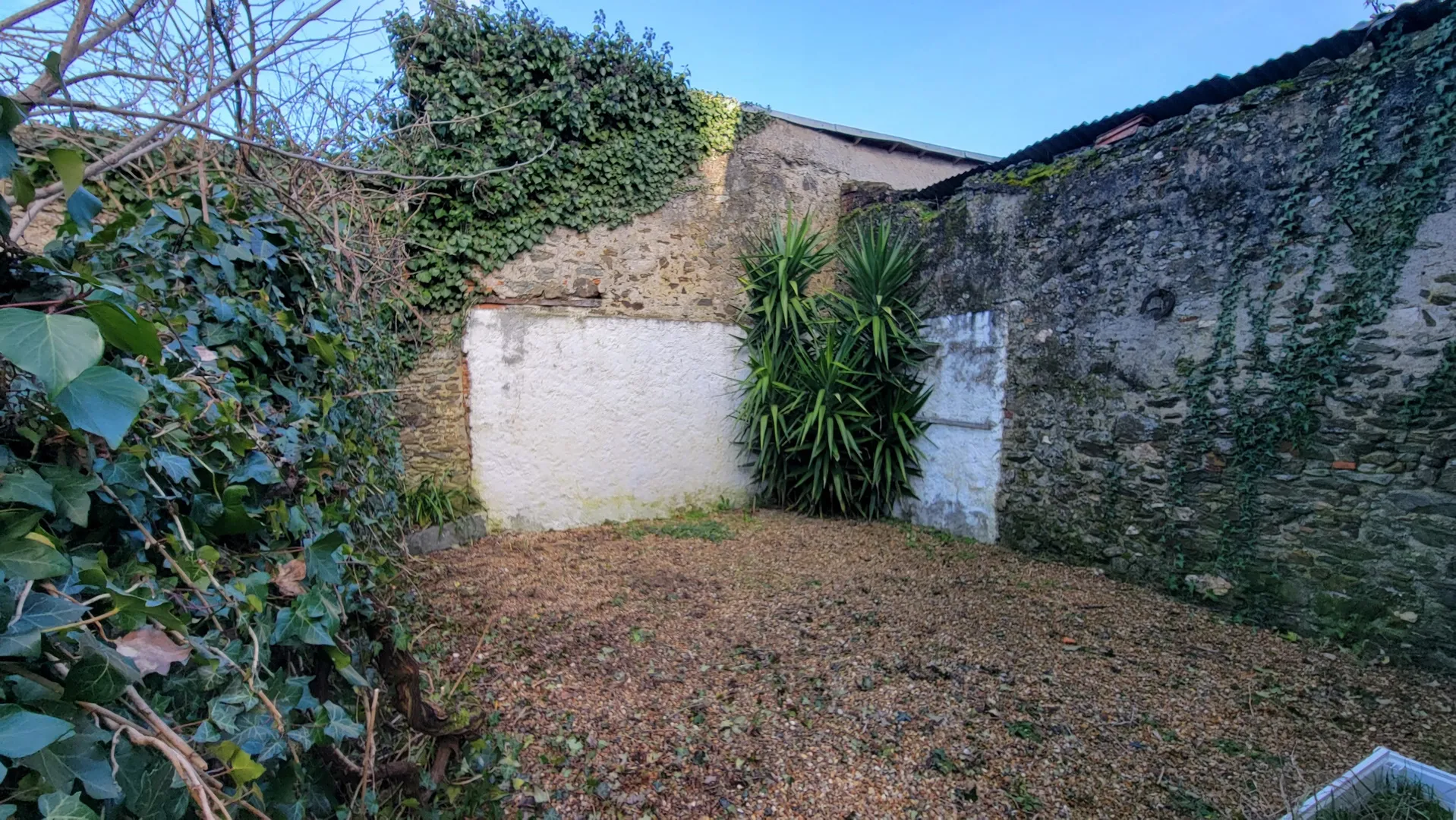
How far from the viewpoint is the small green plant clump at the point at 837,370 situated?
4941 millimetres

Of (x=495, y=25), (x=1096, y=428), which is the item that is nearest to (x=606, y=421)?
(x=495, y=25)

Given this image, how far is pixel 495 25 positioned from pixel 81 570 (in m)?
4.85

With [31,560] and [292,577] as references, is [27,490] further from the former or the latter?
[292,577]

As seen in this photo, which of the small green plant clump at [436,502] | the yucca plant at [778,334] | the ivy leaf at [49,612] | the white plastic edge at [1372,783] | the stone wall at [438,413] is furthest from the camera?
the yucca plant at [778,334]

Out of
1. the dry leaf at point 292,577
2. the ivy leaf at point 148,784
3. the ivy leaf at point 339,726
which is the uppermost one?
the dry leaf at point 292,577

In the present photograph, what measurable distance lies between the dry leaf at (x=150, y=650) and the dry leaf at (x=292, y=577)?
0.32 meters

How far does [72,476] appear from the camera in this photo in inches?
30.4

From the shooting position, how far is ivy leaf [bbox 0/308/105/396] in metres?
0.58

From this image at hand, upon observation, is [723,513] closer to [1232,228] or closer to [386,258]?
[386,258]

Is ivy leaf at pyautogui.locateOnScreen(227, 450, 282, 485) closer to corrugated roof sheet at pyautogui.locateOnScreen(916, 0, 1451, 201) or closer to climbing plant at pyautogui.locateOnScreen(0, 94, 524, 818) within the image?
climbing plant at pyautogui.locateOnScreen(0, 94, 524, 818)

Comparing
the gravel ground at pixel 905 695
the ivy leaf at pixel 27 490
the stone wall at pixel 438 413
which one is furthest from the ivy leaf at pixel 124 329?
the stone wall at pixel 438 413

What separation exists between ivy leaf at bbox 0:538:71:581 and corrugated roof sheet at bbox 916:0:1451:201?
452 centimetres

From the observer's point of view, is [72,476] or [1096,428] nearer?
[72,476]

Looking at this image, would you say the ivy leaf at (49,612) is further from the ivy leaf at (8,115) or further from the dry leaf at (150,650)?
the ivy leaf at (8,115)
